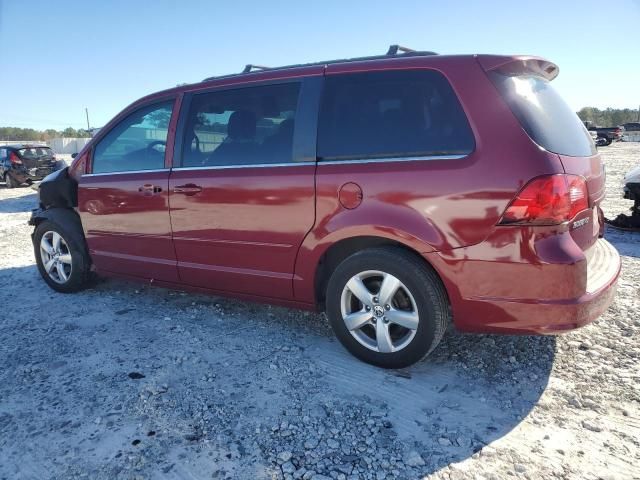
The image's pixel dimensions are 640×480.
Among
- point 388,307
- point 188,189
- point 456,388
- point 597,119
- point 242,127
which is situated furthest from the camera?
point 597,119

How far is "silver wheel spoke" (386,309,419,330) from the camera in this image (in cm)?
281

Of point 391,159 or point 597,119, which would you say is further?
point 597,119

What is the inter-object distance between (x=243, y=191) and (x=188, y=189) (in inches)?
22.1

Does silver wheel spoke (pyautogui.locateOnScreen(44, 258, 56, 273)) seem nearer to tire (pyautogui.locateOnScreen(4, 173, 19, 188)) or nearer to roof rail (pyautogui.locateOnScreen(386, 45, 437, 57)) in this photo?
roof rail (pyautogui.locateOnScreen(386, 45, 437, 57))

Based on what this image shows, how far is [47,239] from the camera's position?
4832mm

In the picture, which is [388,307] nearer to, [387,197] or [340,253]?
[340,253]

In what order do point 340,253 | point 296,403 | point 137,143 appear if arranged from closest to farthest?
point 296,403, point 340,253, point 137,143

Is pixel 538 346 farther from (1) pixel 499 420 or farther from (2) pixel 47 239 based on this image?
(2) pixel 47 239

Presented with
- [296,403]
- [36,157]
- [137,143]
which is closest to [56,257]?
[137,143]

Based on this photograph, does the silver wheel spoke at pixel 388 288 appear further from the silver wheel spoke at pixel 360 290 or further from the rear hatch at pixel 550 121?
the rear hatch at pixel 550 121

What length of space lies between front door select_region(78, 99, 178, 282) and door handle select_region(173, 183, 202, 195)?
0.14 metres

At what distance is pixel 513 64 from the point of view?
2703 mm

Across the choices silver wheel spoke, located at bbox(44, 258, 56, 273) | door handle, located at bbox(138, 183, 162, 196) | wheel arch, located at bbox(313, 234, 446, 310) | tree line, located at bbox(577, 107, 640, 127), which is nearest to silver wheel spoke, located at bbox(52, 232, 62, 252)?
silver wheel spoke, located at bbox(44, 258, 56, 273)

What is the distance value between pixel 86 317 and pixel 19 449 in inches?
73.2
